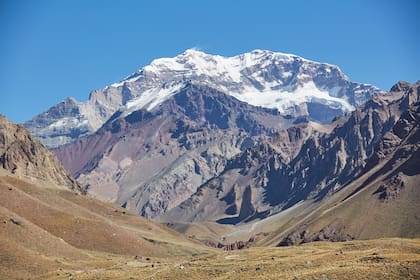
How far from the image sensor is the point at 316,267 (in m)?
97.6

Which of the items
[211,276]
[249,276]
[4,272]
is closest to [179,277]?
[211,276]

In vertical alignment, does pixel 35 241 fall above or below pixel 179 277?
above

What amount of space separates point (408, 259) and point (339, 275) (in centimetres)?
1185

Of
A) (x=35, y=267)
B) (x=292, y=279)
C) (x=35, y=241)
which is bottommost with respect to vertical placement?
(x=292, y=279)

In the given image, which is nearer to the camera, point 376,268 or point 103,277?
point 376,268

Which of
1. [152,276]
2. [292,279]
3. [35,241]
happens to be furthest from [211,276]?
[35,241]

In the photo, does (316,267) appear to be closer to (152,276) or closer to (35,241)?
(152,276)

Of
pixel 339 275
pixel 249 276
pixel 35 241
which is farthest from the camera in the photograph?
pixel 35 241

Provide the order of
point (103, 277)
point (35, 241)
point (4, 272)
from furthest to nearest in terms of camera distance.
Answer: point (35, 241)
point (4, 272)
point (103, 277)

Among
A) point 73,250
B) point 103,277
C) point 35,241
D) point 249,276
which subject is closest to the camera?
point 249,276

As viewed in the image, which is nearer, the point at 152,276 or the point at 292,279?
the point at 292,279

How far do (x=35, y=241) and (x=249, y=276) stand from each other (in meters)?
91.9

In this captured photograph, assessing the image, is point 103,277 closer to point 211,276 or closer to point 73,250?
Answer: point 211,276

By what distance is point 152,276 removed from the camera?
359 feet
